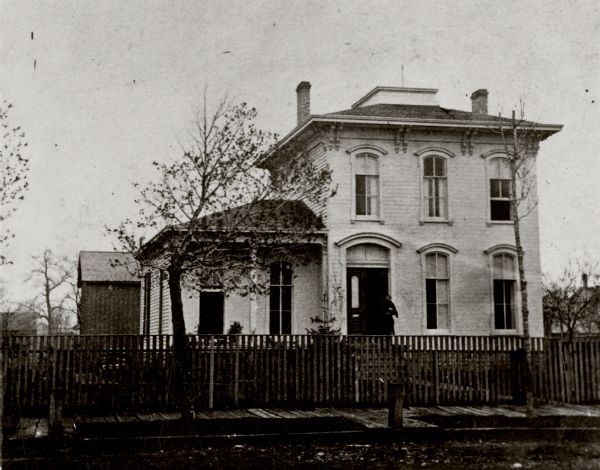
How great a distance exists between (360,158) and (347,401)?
9.39 meters

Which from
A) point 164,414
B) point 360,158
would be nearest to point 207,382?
point 164,414

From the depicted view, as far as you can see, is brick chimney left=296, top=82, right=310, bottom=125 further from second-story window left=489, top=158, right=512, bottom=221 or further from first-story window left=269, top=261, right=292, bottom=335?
second-story window left=489, top=158, right=512, bottom=221

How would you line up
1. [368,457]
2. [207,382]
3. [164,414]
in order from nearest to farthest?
[368,457]
[164,414]
[207,382]

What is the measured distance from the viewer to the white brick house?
2122 cm

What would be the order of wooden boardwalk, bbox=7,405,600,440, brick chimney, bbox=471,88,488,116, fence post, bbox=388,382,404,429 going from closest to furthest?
fence post, bbox=388,382,404,429
wooden boardwalk, bbox=7,405,600,440
brick chimney, bbox=471,88,488,116

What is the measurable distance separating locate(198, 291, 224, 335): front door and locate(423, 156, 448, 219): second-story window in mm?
6981

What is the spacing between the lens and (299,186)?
17.2 m

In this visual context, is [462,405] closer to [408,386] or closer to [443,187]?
[408,386]

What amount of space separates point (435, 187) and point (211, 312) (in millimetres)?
7839

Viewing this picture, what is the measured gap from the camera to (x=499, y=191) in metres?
22.6

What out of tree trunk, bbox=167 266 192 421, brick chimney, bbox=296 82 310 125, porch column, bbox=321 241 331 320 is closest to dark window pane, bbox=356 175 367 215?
porch column, bbox=321 241 331 320

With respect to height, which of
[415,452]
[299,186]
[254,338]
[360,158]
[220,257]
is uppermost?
[360,158]

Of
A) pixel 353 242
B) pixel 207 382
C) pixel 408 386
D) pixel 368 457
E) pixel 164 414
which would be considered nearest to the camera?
pixel 368 457

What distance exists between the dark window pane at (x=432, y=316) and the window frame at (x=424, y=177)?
2.57 meters
